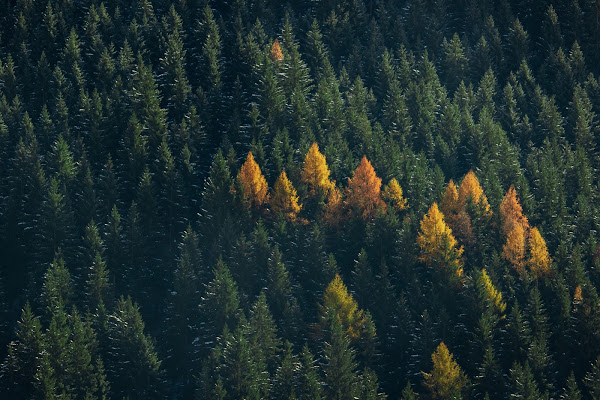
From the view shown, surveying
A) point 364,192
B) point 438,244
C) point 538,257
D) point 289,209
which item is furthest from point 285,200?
point 538,257

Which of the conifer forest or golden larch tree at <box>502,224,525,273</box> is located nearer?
the conifer forest

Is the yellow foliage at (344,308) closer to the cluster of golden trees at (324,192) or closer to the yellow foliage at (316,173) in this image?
the cluster of golden trees at (324,192)

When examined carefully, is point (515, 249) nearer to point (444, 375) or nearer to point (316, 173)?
point (444, 375)

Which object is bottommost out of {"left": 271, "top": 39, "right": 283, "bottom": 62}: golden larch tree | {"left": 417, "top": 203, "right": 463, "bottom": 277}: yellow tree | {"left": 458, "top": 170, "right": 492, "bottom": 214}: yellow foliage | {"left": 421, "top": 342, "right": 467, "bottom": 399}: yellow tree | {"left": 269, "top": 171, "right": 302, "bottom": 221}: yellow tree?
{"left": 421, "top": 342, "right": 467, "bottom": 399}: yellow tree

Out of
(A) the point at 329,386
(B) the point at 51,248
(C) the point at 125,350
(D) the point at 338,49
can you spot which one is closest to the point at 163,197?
(B) the point at 51,248

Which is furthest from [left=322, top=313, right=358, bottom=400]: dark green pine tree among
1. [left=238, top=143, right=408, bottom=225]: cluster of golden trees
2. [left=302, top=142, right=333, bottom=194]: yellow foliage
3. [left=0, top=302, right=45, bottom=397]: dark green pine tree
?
[left=0, top=302, right=45, bottom=397]: dark green pine tree

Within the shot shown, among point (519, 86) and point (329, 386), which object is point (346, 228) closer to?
point (329, 386)

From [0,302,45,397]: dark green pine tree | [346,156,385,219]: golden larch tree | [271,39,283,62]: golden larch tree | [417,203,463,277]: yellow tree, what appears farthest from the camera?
[271,39,283,62]: golden larch tree

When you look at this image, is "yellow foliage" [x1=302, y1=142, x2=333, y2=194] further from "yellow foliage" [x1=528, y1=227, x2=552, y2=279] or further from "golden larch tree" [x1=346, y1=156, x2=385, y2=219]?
"yellow foliage" [x1=528, y1=227, x2=552, y2=279]

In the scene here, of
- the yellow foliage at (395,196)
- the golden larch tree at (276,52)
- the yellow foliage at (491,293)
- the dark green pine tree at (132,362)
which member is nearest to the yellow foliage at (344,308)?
the yellow foliage at (491,293)
